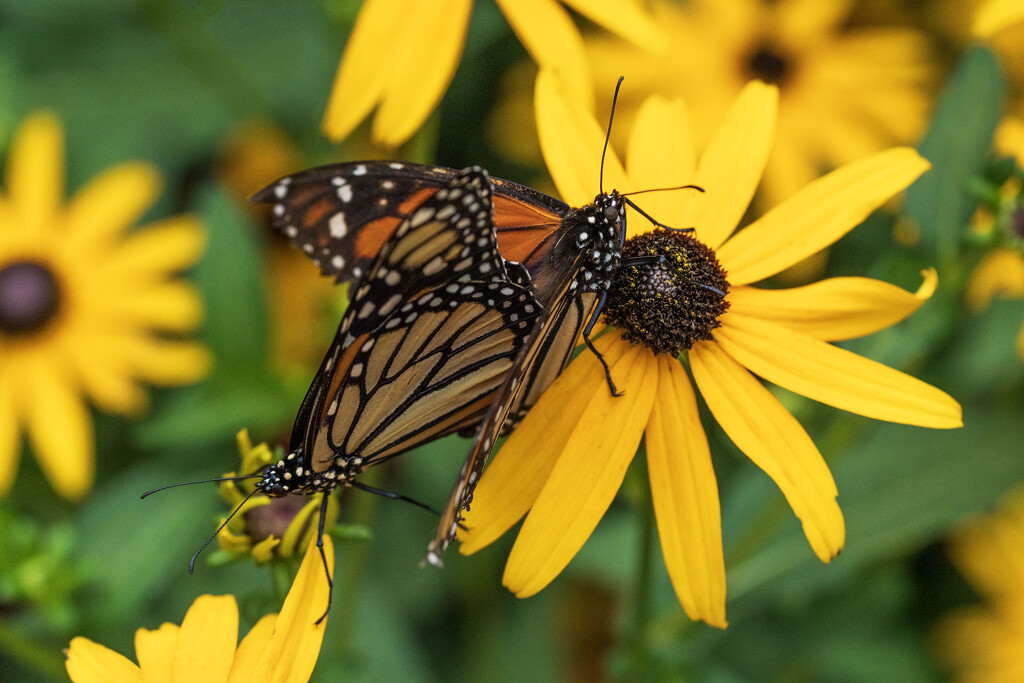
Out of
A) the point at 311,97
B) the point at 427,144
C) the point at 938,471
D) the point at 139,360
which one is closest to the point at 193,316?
the point at 139,360

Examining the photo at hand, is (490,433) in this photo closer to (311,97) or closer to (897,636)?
(897,636)

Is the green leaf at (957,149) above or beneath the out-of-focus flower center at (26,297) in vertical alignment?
beneath

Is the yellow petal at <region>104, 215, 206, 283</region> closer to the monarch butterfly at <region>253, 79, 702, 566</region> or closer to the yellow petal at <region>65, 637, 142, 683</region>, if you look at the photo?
the monarch butterfly at <region>253, 79, 702, 566</region>

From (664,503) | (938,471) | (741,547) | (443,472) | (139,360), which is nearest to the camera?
(664,503)

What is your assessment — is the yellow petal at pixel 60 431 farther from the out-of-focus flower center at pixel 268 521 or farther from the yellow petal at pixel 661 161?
the yellow petal at pixel 661 161

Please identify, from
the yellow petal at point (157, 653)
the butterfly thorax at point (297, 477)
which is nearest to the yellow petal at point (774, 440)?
the butterfly thorax at point (297, 477)

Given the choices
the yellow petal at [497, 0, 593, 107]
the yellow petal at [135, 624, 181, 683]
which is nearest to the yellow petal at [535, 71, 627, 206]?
the yellow petal at [497, 0, 593, 107]
